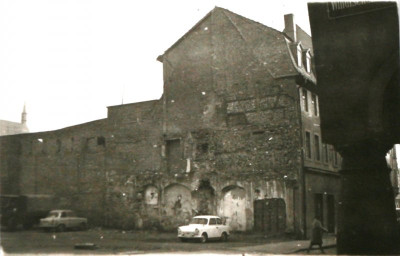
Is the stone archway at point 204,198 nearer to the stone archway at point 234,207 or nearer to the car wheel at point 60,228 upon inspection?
the stone archway at point 234,207

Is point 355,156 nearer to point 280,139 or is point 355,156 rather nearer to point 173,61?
point 280,139

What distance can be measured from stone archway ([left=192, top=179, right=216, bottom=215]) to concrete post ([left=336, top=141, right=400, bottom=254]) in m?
17.7

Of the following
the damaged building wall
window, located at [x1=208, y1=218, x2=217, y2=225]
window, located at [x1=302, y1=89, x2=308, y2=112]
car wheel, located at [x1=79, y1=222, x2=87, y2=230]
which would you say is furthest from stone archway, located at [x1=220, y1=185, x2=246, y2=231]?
car wheel, located at [x1=79, y1=222, x2=87, y2=230]

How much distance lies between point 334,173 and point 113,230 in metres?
14.3

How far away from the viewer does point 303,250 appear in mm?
16406

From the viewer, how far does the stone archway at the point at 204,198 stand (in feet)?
80.3

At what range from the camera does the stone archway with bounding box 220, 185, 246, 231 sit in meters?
23.3

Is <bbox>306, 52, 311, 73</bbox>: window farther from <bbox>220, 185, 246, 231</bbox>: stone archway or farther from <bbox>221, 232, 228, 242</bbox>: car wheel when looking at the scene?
<bbox>221, 232, 228, 242</bbox>: car wheel

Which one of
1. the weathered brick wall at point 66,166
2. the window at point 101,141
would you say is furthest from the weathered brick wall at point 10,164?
the window at point 101,141

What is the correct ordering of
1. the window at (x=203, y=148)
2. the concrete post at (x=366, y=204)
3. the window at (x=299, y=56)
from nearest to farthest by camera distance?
the concrete post at (x=366, y=204) < the window at (x=299, y=56) < the window at (x=203, y=148)

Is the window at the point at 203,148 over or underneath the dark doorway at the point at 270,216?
over

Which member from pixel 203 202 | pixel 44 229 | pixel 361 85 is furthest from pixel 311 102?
pixel 361 85

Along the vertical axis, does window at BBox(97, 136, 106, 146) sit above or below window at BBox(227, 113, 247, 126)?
below

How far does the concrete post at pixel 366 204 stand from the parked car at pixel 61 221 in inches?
507
